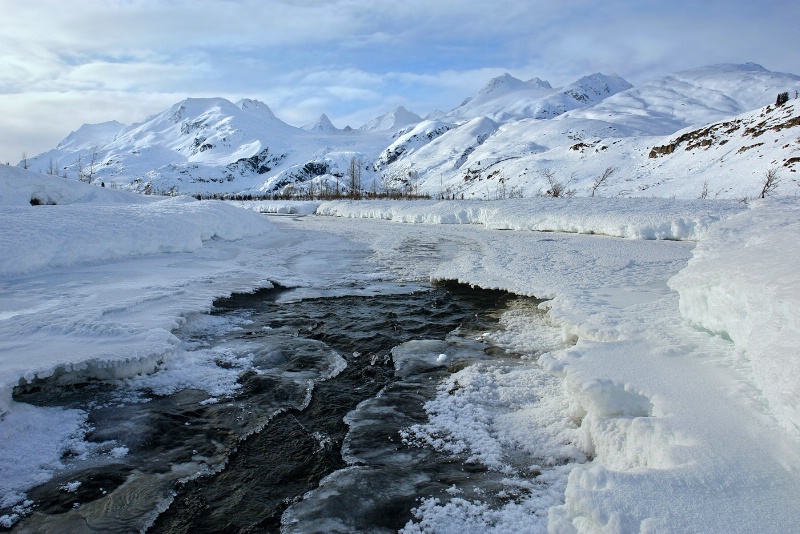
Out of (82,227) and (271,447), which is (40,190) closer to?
(82,227)

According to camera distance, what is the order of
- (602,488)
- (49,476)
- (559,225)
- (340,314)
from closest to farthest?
(602,488) → (49,476) → (340,314) → (559,225)

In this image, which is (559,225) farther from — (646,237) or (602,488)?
(602,488)

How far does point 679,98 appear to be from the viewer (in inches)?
5768

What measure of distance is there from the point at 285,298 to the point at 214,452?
5.16 metres

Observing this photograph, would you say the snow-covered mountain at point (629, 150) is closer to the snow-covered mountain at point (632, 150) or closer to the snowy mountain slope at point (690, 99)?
the snow-covered mountain at point (632, 150)

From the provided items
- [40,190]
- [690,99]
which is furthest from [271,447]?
[690,99]

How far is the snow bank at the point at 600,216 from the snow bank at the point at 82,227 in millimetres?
11563

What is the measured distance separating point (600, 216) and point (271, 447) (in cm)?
1729

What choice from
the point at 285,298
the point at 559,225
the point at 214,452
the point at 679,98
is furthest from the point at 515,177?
the point at 679,98

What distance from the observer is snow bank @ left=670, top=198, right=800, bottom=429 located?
2918 millimetres

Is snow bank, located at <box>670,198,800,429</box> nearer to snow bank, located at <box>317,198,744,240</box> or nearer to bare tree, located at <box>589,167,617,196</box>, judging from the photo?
snow bank, located at <box>317,198,744,240</box>

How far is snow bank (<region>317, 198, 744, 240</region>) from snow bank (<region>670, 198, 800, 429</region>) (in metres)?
8.15

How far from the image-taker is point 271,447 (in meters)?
3.90

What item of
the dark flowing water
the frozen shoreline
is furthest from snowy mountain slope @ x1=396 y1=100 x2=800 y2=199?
the dark flowing water
